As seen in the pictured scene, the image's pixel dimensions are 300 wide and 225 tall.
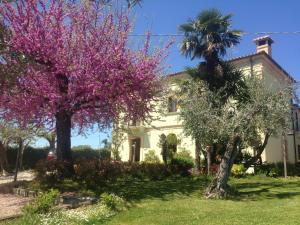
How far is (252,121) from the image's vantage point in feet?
45.0

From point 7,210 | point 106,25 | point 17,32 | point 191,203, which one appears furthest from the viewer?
point 106,25

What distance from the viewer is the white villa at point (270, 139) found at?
1089 inches

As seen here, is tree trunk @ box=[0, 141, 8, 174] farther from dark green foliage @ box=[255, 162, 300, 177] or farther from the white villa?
dark green foliage @ box=[255, 162, 300, 177]

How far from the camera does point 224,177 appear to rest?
13.5m

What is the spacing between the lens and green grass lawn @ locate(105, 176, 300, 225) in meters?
9.46

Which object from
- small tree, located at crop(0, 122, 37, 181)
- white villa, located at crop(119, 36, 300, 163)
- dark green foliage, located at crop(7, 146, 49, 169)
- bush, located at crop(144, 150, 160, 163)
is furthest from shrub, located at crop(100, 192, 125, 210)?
dark green foliage, located at crop(7, 146, 49, 169)

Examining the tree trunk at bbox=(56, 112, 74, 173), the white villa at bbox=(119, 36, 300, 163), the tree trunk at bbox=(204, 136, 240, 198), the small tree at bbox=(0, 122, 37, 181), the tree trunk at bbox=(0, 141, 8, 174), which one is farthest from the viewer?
the tree trunk at bbox=(0, 141, 8, 174)

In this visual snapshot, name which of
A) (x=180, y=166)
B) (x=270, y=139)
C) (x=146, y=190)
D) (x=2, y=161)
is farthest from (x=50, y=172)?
(x=270, y=139)

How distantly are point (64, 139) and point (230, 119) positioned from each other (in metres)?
6.21

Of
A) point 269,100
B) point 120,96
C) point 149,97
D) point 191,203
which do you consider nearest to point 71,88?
point 120,96

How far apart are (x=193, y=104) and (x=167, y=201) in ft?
15.2

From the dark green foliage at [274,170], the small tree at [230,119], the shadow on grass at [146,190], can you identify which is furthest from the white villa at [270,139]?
the shadow on grass at [146,190]

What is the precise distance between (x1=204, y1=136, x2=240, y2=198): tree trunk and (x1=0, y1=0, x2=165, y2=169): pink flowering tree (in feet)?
12.4

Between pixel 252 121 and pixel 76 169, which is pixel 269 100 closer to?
pixel 252 121
